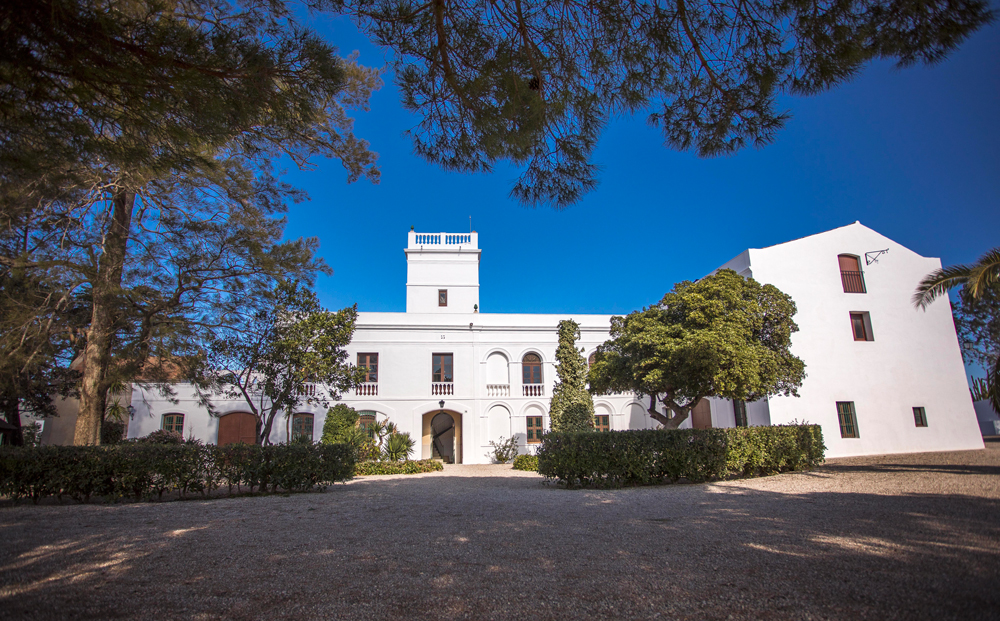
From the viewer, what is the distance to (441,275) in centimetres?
2338

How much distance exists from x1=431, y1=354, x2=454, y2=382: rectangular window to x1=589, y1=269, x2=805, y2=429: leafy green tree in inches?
355

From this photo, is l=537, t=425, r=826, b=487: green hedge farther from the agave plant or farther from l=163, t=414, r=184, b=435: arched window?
l=163, t=414, r=184, b=435: arched window

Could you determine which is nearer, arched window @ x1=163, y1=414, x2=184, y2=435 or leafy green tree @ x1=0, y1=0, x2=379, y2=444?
leafy green tree @ x1=0, y1=0, x2=379, y2=444

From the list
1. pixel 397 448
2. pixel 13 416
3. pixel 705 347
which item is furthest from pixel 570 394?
pixel 13 416

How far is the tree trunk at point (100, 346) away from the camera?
9.48 meters

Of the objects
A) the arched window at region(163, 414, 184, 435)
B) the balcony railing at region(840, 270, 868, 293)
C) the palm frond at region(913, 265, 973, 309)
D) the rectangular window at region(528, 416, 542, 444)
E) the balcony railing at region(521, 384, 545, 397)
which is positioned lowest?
the rectangular window at region(528, 416, 542, 444)

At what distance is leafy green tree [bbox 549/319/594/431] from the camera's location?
50.7 ft

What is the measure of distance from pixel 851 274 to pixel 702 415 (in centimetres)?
718

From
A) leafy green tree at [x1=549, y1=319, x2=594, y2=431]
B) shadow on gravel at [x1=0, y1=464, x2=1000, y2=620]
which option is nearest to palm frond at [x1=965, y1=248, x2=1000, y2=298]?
shadow on gravel at [x1=0, y1=464, x2=1000, y2=620]

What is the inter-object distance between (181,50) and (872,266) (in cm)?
2099

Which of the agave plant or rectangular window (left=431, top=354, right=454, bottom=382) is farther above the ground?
rectangular window (left=431, top=354, right=454, bottom=382)

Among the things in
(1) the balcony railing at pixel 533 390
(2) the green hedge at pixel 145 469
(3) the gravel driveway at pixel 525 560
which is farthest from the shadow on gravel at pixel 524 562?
(1) the balcony railing at pixel 533 390

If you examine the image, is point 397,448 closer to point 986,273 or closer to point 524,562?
point 524,562

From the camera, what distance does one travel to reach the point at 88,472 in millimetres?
8172
